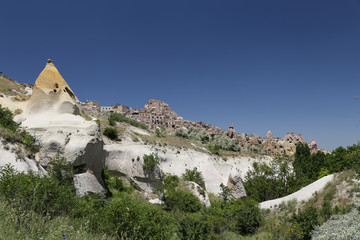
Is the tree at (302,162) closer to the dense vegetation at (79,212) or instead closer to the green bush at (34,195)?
the dense vegetation at (79,212)

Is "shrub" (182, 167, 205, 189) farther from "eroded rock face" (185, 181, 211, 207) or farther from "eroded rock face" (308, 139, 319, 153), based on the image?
"eroded rock face" (308, 139, 319, 153)

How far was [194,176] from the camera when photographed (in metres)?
24.9

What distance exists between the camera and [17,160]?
10.8m

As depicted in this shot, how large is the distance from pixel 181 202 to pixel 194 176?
26.4 feet

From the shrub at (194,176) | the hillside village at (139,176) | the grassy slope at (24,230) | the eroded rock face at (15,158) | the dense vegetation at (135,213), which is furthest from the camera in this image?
the shrub at (194,176)

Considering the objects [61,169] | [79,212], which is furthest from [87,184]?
[79,212]

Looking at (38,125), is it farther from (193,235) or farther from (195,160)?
(195,160)

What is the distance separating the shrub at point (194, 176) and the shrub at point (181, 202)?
6.67 meters

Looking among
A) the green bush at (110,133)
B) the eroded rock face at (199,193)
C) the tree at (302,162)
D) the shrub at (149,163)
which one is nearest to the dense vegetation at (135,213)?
the shrub at (149,163)

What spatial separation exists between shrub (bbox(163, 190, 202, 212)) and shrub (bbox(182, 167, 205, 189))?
6.67 meters

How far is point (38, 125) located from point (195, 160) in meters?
18.0

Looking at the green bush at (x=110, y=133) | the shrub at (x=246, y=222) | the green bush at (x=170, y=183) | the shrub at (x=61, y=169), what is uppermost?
the green bush at (x=110, y=133)

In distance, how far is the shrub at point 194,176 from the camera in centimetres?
2455

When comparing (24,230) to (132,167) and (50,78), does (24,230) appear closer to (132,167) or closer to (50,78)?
(132,167)
